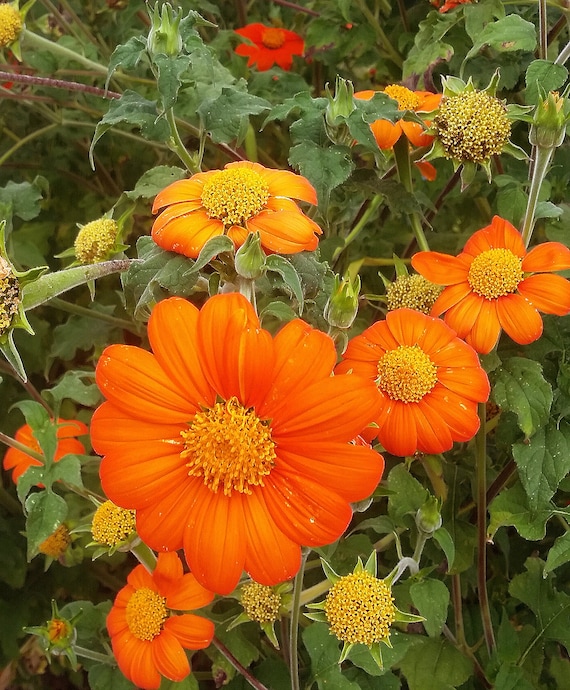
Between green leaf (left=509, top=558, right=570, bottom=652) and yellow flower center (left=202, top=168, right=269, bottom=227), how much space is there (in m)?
0.62

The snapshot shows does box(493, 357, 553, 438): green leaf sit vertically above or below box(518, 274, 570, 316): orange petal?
below

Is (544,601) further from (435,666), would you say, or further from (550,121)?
(550,121)

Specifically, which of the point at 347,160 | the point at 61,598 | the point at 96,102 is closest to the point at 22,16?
the point at 96,102

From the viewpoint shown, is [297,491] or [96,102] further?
[96,102]

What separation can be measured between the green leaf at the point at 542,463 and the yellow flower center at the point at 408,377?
0.14 metres

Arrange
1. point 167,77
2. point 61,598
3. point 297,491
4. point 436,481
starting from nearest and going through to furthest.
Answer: point 297,491
point 167,77
point 436,481
point 61,598

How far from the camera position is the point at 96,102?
118 centimetres

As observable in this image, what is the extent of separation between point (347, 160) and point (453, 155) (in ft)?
0.37

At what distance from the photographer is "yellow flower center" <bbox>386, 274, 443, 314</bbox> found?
0.72 m

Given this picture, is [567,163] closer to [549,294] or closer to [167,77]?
[549,294]

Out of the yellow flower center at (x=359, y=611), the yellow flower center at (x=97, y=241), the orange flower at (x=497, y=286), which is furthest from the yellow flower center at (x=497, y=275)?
the yellow flower center at (x=97, y=241)

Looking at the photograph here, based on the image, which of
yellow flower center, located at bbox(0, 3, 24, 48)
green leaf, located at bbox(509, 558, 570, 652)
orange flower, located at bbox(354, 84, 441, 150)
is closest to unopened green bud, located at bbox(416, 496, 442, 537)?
green leaf, located at bbox(509, 558, 570, 652)

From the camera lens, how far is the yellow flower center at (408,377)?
0.62m

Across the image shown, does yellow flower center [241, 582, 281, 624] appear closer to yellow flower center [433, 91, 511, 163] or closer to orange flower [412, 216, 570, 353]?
orange flower [412, 216, 570, 353]
